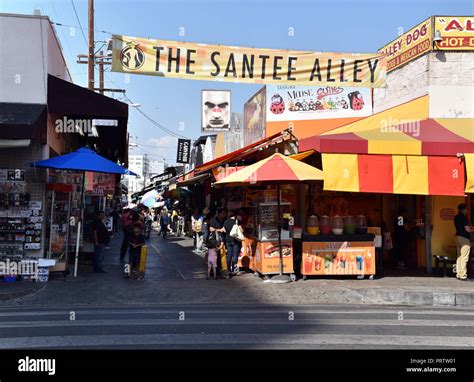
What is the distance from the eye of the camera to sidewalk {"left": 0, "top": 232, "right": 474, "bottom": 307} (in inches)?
415

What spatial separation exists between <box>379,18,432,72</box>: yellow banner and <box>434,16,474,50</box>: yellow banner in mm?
303

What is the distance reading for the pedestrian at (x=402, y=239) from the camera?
48.6 feet

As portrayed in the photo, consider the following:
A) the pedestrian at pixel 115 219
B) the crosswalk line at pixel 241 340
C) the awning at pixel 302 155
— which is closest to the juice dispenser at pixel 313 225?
the awning at pixel 302 155

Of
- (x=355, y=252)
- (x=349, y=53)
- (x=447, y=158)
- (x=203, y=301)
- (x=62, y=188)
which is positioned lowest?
(x=203, y=301)

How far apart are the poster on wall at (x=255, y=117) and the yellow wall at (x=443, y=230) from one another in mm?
8320

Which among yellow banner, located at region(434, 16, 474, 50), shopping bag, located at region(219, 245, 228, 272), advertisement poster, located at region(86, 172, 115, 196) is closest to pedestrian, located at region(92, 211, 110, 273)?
advertisement poster, located at region(86, 172, 115, 196)

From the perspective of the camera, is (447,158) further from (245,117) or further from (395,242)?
(245,117)

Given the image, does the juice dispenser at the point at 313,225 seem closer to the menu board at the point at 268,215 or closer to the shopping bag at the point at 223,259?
the menu board at the point at 268,215

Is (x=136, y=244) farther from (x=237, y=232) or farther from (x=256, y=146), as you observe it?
(x=256, y=146)

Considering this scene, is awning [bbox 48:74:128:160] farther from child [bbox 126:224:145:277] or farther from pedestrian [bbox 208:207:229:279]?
pedestrian [bbox 208:207:229:279]

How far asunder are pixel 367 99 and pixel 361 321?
1335 cm
